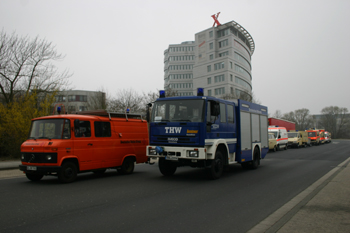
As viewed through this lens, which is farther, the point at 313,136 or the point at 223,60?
the point at 223,60

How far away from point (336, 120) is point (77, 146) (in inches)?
4943

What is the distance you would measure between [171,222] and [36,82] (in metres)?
24.0

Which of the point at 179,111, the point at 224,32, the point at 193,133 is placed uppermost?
the point at 224,32

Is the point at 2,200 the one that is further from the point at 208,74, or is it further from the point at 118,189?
the point at 208,74

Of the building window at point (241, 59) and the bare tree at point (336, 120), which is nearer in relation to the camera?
the building window at point (241, 59)

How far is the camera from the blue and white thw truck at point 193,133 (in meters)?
9.85

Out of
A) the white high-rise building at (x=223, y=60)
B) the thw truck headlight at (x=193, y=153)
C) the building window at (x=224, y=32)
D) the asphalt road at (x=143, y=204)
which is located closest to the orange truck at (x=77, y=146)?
the asphalt road at (x=143, y=204)

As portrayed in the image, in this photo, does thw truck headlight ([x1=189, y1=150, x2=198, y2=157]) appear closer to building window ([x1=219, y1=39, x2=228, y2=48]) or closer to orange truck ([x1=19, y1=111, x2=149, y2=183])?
orange truck ([x1=19, y1=111, x2=149, y2=183])

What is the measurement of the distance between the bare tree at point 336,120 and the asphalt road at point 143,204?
118 metres

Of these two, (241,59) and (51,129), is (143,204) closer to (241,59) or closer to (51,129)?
(51,129)

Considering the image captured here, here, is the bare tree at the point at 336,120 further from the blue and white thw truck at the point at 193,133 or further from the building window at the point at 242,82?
the blue and white thw truck at the point at 193,133

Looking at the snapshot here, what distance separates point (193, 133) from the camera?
9.83m

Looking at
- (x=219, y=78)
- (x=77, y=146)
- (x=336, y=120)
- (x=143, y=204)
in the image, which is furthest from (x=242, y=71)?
(x=143, y=204)

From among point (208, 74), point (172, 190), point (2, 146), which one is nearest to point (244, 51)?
point (208, 74)
